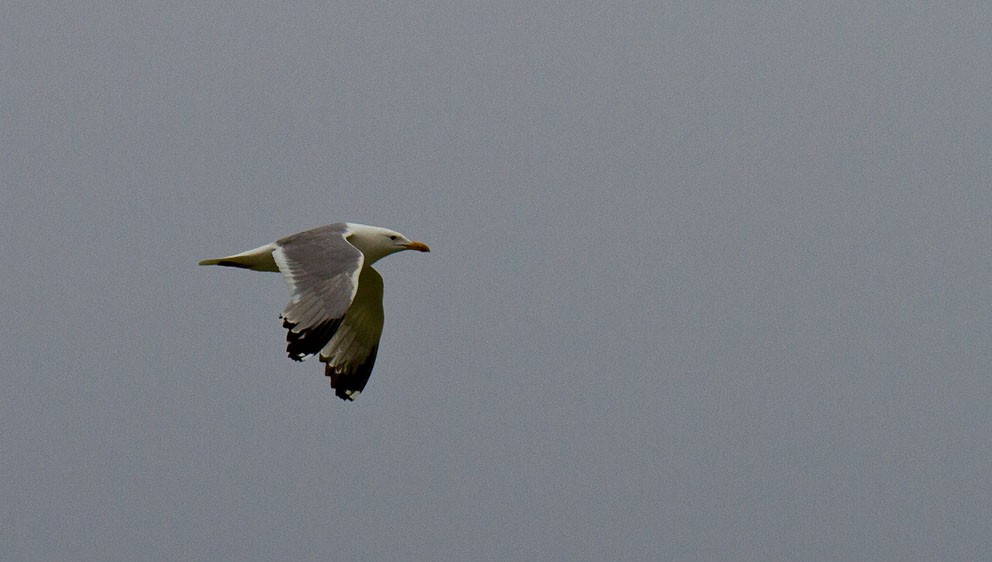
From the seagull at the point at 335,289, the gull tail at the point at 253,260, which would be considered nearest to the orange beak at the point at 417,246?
the seagull at the point at 335,289

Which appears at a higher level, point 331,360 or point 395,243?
point 395,243

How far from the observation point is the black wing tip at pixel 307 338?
9.42 m

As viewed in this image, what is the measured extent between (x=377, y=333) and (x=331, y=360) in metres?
0.41

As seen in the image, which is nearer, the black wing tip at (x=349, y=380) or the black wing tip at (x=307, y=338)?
the black wing tip at (x=307, y=338)

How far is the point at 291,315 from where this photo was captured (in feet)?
31.6

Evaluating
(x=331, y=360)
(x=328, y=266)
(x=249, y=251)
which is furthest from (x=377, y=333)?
(x=328, y=266)

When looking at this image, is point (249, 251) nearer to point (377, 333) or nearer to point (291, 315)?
point (377, 333)

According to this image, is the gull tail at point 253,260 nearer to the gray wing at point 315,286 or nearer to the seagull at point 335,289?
the seagull at point 335,289

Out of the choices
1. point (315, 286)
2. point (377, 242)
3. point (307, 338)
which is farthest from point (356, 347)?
point (307, 338)

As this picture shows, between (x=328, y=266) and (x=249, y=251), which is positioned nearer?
(x=328, y=266)

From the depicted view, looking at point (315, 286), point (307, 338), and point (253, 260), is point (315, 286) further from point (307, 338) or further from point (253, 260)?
point (253, 260)

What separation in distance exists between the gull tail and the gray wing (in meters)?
0.28

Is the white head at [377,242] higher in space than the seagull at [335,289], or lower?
higher

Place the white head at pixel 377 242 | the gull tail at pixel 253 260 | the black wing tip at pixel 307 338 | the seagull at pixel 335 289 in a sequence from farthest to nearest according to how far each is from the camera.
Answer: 1. the white head at pixel 377 242
2. the gull tail at pixel 253 260
3. the seagull at pixel 335 289
4. the black wing tip at pixel 307 338
